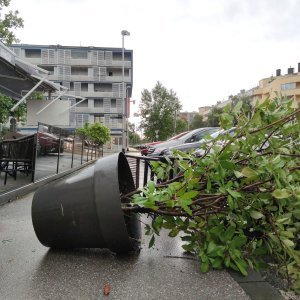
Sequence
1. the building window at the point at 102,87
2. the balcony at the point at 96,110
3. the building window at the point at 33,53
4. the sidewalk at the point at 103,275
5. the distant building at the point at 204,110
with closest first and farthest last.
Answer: the sidewalk at the point at 103,275, the balcony at the point at 96,110, the building window at the point at 102,87, the building window at the point at 33,53, the distant building at the point at 204,110

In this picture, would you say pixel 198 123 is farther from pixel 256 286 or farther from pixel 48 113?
pixel 256 286

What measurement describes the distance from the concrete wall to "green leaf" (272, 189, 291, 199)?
9.71 meters

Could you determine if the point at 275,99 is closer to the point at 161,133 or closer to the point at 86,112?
the point at 161,133

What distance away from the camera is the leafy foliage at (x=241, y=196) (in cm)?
263

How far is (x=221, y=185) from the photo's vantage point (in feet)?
8.83

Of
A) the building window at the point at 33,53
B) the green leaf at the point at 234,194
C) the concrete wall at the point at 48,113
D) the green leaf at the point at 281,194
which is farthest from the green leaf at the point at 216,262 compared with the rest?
the building window at the point at 33,53

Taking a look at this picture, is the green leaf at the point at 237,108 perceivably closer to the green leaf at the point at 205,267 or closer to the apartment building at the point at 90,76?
the green leaf at the point at 205,267

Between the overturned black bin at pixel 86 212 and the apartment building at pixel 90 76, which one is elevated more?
the apartment building at pixel 90 76

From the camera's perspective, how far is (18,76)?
26.5 ft

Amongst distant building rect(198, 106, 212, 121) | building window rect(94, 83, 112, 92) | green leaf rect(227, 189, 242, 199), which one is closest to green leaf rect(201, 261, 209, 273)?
green leaf rect(227, 189, 242, 199)

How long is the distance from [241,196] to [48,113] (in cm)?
1005

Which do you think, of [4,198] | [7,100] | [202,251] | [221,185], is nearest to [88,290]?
[202,251]

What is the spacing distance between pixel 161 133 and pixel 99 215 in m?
48.9

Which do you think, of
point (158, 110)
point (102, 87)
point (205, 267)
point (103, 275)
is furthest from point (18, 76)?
point (102, 87)
